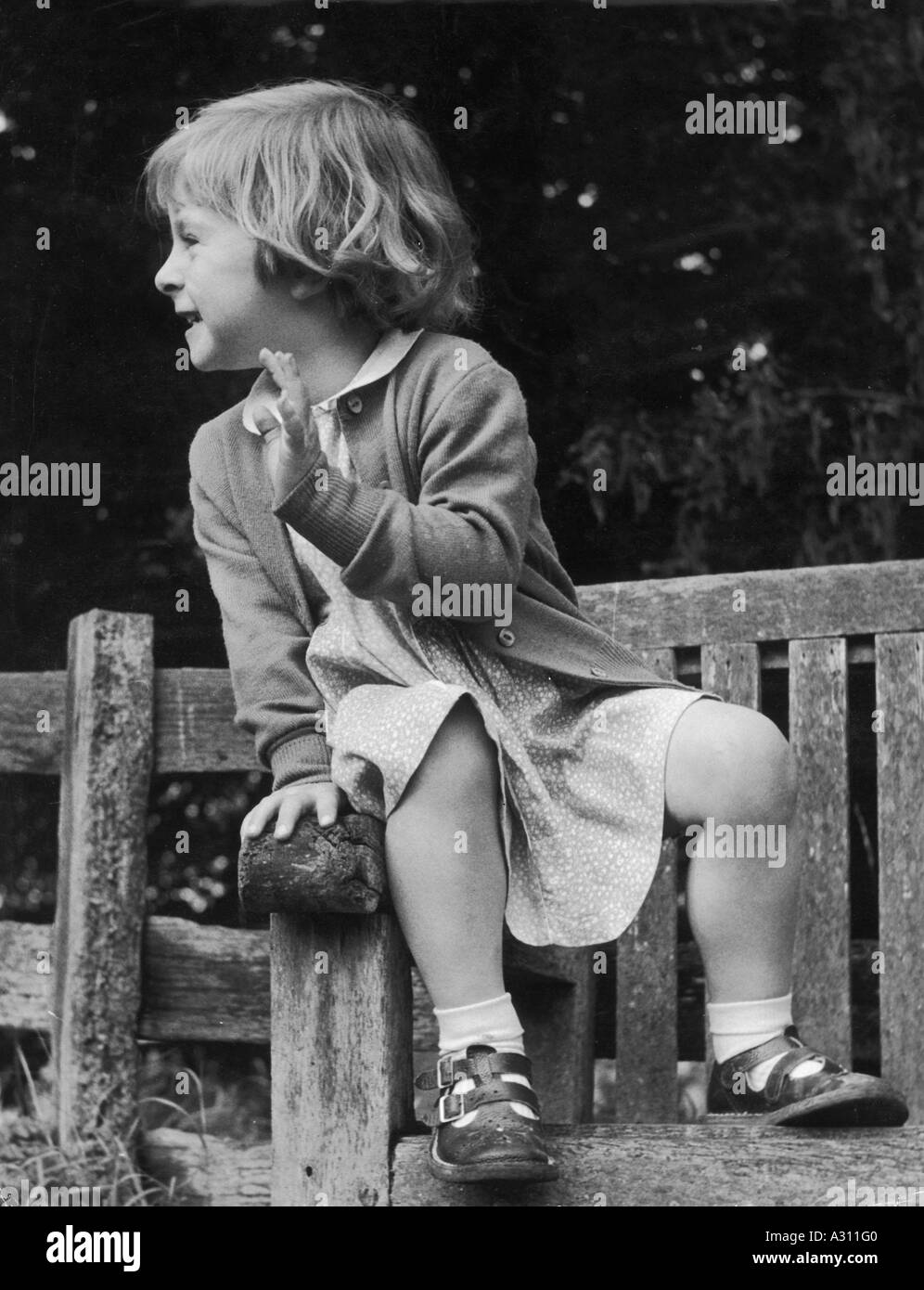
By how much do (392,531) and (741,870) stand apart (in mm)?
416

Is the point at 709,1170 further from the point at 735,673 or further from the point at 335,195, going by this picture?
the point at 335,195

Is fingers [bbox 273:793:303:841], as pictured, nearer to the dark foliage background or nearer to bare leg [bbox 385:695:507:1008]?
bare leg [bbox 385:695:507:1008]

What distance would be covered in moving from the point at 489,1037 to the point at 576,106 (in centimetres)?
109

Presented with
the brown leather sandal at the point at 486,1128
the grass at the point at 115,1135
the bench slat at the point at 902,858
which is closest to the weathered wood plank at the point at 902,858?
the bench slat at the point at 902,858

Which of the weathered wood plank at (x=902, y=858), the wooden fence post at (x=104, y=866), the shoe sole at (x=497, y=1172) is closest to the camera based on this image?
the shoe sole at (x=497, y=1172)

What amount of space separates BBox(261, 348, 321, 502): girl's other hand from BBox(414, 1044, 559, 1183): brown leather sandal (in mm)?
497

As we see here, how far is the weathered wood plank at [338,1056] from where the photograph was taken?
1.37 m

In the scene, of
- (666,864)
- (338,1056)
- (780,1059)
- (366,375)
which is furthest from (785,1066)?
(366,375)

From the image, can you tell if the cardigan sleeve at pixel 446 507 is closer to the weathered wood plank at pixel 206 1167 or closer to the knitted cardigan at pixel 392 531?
the knitted cardigan at pixel 392 531

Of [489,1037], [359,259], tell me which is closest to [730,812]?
[489,1037]

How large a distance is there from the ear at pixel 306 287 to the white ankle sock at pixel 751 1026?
0.76m

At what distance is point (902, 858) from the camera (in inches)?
69.3

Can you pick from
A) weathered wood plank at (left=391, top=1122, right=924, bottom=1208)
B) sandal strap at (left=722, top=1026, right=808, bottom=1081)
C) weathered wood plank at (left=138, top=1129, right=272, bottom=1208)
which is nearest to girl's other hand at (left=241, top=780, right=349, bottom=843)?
weathered wood plank at (left=391, top=1122, right=924, bottom=1208)

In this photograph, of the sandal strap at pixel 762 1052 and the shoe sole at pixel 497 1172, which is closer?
the shoe sole at pixel 497 1172
